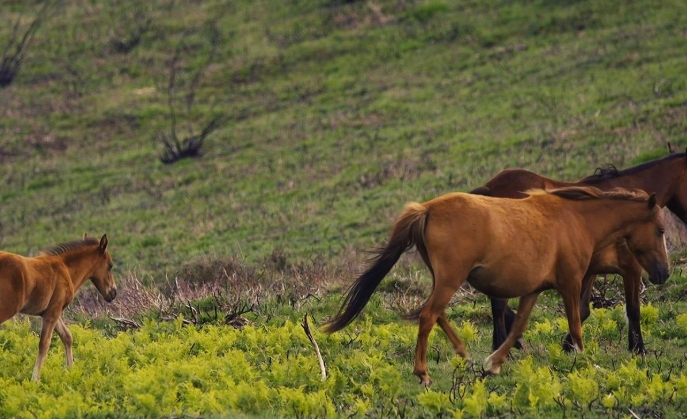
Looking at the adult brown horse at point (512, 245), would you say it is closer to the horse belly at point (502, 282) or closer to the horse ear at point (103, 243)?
the horse belly at point (502, 282)

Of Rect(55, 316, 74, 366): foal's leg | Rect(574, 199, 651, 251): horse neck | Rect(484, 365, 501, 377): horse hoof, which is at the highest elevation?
Rect(574, 199, 651, 251): horse neck

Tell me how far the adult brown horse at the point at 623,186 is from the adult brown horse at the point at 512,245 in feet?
1.09

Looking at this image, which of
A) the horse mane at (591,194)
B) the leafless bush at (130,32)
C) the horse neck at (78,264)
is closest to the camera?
the horse mane at (591,194)

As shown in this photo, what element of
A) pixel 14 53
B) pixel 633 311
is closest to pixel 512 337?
pixel 633 311

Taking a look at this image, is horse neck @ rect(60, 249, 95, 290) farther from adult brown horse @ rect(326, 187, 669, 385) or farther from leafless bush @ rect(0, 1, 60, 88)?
leafless bush @ rect(0, 1, 60, 88)

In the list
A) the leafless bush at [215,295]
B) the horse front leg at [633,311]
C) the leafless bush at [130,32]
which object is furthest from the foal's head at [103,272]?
the leafless bush at [130,32]

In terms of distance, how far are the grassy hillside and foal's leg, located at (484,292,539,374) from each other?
9057 mm

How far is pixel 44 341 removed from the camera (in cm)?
1020

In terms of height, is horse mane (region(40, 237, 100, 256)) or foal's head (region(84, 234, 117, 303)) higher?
horse mane (region(40, 237, 100, 256))

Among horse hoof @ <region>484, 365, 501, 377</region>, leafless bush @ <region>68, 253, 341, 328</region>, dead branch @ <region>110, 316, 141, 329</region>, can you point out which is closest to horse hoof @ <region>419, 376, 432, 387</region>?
horse hoof @ <region>484, 365, 501, 377</region>

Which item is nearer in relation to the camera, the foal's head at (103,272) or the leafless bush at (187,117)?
the foal's head at (103,272)

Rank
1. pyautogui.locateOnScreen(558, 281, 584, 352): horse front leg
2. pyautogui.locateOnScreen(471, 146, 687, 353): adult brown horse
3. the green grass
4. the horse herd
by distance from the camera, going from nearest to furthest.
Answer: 1. the horse herd
2. pyautogui.locateOnScreen(558, 281, 584, 352): horse front leg
3. pyautogui.locateOnScreen(471, 146, 687, 353): adult brown horse
4. the green grass

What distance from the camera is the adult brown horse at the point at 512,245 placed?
357 inches

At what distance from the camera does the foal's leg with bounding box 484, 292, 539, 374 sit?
9289mm
